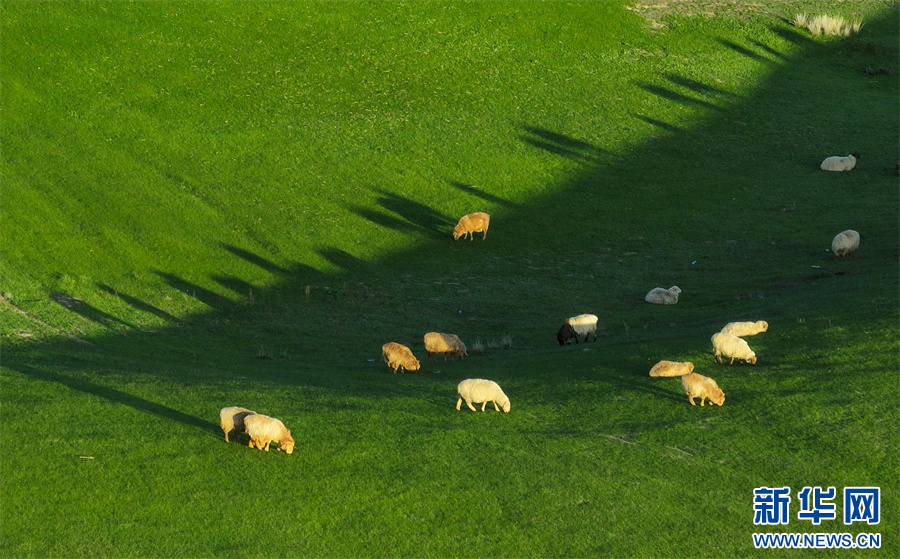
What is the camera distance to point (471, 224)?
1382 inches

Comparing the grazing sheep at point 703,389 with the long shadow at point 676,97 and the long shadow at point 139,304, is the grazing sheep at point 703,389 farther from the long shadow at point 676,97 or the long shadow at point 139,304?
the long shadow at point 676,97

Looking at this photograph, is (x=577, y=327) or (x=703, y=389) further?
(x=577, y=327)

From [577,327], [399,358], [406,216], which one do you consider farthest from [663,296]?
[406,216]

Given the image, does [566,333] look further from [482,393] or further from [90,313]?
[90,313]

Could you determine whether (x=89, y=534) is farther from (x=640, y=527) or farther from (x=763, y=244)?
(x=763, y=244)

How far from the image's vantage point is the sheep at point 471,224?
115 ft

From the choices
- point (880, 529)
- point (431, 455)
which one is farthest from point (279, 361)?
point (880, 529)

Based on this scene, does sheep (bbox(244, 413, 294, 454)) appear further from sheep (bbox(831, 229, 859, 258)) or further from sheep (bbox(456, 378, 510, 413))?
sheep (bbox(831, 229, 859, 258))

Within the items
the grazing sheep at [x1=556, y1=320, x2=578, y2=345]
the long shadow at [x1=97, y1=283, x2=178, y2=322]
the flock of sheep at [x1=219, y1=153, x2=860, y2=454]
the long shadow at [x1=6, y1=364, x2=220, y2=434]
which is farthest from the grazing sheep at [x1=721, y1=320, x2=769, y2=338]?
the long shadow at [x1=97, y1=283, x2=178, y2=322]

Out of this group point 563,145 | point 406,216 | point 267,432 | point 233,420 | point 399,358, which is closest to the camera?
point 267,432

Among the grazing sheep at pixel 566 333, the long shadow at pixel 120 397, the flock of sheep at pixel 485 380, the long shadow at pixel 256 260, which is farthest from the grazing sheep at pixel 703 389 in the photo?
the long shadow at pixel 256 260

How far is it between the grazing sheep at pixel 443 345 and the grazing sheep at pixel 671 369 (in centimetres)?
550

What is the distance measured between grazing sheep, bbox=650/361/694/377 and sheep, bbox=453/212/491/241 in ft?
52.2

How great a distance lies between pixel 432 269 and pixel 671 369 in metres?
14.2
